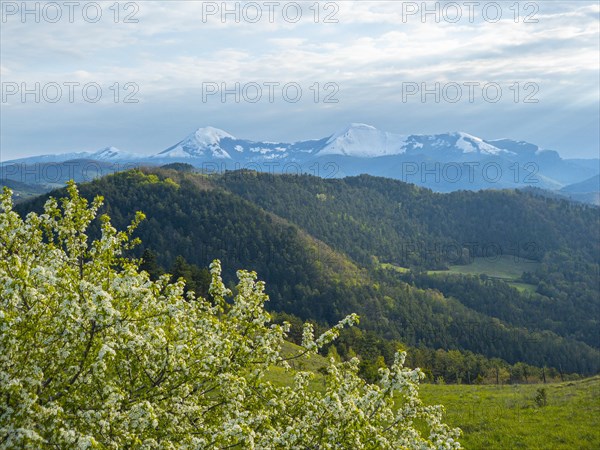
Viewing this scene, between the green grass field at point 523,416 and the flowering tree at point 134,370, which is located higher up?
the flowering tree at point 134,370

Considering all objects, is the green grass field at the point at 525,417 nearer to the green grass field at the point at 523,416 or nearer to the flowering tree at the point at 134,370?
the green grass field at the point at 523,416

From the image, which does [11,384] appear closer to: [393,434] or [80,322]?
[80,322]

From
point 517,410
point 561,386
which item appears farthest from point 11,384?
point 561,386

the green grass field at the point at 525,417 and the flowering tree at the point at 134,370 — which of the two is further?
the green grass field at the point at 525,417

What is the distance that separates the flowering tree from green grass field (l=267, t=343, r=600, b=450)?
1042 cm

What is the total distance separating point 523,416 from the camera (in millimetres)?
35812

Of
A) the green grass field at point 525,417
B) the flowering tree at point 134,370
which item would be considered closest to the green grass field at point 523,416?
the green grass field at point 525,417

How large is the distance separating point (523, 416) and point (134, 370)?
107 ft

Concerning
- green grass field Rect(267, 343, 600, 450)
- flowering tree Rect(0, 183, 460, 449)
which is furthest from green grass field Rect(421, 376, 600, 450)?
flowering tree Rect(0, 183, 460, 449)

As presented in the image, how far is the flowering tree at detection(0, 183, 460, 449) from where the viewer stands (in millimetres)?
10953

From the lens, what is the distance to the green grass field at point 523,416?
98.9 feet

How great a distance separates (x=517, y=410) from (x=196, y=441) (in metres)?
33.8

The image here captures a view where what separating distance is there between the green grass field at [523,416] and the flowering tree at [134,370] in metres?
10.4

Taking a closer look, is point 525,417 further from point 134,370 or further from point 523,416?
point 134,370
